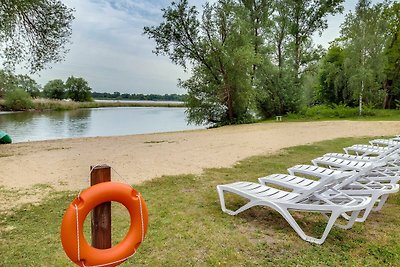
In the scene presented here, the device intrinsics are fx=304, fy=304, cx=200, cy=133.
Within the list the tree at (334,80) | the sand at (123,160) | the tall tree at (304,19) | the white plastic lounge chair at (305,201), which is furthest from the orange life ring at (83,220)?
the tree at (334,80)

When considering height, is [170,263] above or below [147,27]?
below

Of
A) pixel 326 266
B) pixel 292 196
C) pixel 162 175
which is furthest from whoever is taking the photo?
→ pixel 162 175

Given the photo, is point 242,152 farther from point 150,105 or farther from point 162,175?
point 150,105

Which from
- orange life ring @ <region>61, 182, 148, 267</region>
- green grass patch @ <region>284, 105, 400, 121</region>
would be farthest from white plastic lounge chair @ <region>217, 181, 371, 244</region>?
green grass patch @ <region>284, 105, 400, 121</region>

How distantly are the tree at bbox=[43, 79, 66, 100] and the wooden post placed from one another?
184 feet

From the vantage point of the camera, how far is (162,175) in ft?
17.2

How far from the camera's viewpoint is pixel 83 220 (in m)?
1.75

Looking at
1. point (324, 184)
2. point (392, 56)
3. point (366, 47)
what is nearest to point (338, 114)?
point (366, 47)

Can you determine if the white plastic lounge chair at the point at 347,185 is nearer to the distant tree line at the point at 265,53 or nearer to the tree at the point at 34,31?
the tree at the point at 34,31

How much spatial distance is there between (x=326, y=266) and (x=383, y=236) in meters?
0.92

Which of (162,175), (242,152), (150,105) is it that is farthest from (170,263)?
(150,105)

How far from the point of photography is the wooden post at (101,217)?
1842 mm

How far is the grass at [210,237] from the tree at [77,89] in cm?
5284

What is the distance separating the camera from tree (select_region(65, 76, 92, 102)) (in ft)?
171
